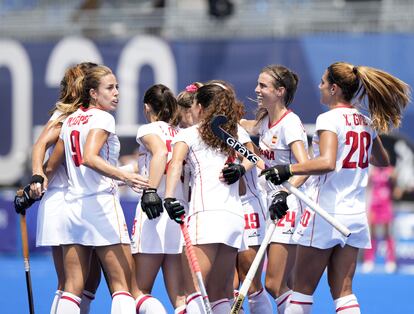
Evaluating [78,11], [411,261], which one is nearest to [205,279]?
[411,261]

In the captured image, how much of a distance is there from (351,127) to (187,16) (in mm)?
10598

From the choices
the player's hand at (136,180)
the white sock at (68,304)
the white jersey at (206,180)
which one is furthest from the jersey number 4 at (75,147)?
the white sock at (68,304)

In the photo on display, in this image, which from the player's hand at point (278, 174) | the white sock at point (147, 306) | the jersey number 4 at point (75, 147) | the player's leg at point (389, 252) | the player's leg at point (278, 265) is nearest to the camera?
the player's hand at point (278, 174)

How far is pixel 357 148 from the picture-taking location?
6973mm

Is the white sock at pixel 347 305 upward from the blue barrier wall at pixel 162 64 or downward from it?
downward

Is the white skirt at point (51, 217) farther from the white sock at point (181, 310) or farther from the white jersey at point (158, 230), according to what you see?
the white sock at point (181, 310)

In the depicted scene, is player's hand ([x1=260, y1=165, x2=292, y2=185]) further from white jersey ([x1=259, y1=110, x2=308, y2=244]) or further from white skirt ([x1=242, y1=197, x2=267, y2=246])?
white skirt ([x1=242, y1=197, x2=267, y2=246])

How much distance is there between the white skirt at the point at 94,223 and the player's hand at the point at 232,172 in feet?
2.67

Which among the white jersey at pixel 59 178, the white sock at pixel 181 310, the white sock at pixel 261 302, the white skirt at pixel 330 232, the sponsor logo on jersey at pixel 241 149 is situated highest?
the sponsor logo on jersey at pixel 241 149

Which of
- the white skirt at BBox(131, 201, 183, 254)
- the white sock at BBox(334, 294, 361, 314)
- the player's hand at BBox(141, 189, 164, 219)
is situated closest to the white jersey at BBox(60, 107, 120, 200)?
the white skirt at BBox(131, 201, 183, 254)

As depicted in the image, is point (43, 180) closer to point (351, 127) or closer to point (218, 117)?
point (218, 117)

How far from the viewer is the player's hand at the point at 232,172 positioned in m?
6.77

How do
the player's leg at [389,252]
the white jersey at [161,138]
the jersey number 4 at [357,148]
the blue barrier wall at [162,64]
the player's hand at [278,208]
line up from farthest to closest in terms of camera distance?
the blue barrier wall at [162,64]
the player's leg at [389,252]
the white jersey at [161,138]
the jersey number 4 at [357,148]
the player's hand at [278,208]

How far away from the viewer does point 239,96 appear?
1647 centimetres
